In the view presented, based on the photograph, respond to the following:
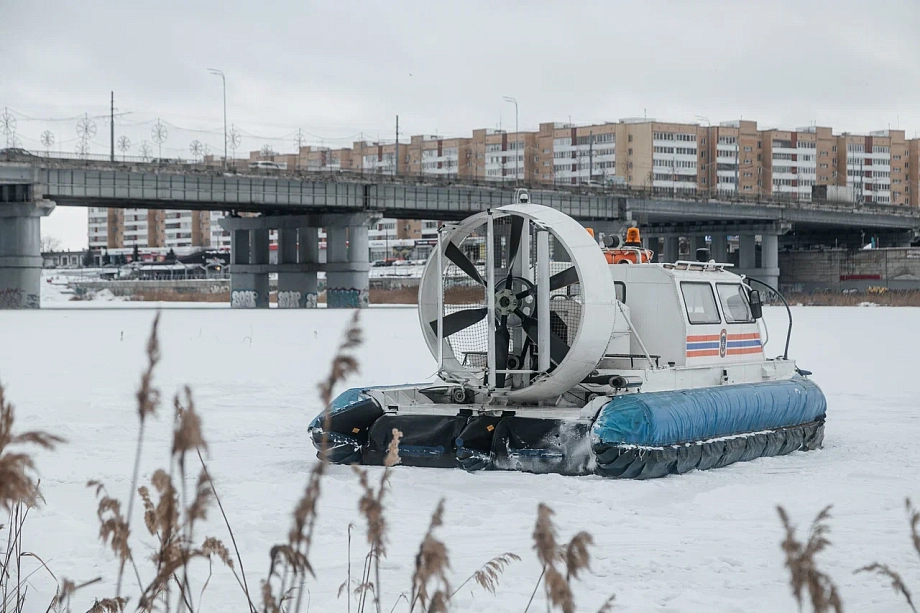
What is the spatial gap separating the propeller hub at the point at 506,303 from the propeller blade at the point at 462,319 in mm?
A: 279

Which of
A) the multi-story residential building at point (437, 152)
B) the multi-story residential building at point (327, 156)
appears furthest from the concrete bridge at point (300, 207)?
the multi-story residential building at point (327, 156)

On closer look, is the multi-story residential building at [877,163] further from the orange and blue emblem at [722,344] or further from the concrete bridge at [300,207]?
the orange and blue emblem at [722,344]

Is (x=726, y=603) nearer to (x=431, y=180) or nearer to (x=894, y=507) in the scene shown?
(x=894, y=507)

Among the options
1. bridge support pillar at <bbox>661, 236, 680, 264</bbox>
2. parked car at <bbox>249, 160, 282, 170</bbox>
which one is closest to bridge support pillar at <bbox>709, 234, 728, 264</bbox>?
bridge support pillar at <bbox>661, 236, 680, 264</bbox>

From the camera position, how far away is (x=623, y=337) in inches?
434

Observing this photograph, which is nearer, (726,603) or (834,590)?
(834,590)

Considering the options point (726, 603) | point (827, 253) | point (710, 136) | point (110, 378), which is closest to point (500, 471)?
point (726, 603)

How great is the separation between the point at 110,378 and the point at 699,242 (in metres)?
78.8

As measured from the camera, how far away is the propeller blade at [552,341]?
10.2m

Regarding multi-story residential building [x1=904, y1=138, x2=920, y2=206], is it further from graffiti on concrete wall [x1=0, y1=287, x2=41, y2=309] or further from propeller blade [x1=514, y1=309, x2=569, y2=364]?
propeller blade [x1=514, y1=309, x2=569, y2=364]

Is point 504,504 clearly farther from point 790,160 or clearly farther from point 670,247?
point 790,160

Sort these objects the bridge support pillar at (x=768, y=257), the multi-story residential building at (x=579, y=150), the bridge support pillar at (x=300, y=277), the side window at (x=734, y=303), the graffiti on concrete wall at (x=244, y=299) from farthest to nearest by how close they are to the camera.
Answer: the multi-story residential building at (x=579, y=150) → the bridge support pillar at (x=768, y=257) → the graffiti on concrete wall at (x=244, y=299) → the bridge support pillar at (x=300, y=277) → the side window at (x=734, y=303)

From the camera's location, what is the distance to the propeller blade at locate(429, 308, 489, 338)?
10.8 m

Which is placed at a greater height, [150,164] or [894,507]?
[150,164]
